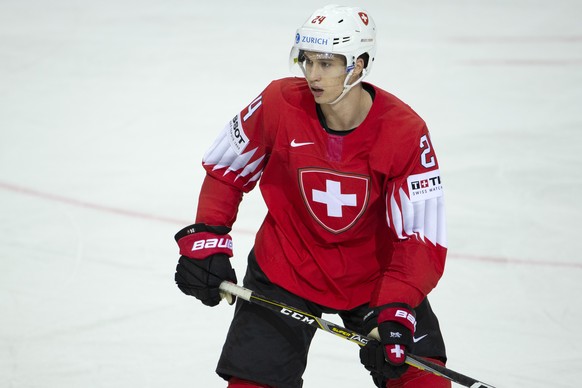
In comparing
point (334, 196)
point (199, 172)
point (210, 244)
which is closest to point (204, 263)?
point (210, 244)

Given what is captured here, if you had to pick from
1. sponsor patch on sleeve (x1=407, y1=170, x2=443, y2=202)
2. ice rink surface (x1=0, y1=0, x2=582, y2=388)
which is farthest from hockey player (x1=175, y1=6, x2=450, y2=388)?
ice rink surface (x1=0, y1=0, x2=582, y2=388)

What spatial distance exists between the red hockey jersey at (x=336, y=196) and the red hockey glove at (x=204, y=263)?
2.6 inches

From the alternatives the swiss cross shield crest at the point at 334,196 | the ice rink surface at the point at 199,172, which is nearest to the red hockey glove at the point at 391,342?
the swiss cross shield crest at the point at 334,196

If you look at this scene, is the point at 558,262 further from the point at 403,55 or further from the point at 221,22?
the point at 221,22

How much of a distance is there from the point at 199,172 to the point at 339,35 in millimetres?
3151

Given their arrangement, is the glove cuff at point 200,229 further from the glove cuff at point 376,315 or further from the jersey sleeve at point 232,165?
the glove cuff at point 376,315

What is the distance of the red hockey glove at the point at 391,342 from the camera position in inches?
119

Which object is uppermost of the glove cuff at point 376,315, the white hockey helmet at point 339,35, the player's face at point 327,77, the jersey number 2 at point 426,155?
the white hockey helmet at point 339,35

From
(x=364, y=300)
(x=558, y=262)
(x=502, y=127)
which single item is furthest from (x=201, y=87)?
(x=364, y=300)

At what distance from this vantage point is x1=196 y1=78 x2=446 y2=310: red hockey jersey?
3113 mm

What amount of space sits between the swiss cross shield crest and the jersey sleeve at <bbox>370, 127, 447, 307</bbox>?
90mm

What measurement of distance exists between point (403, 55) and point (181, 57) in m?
1.74

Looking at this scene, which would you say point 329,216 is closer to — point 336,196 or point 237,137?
point 336,196

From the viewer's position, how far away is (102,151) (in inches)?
249
